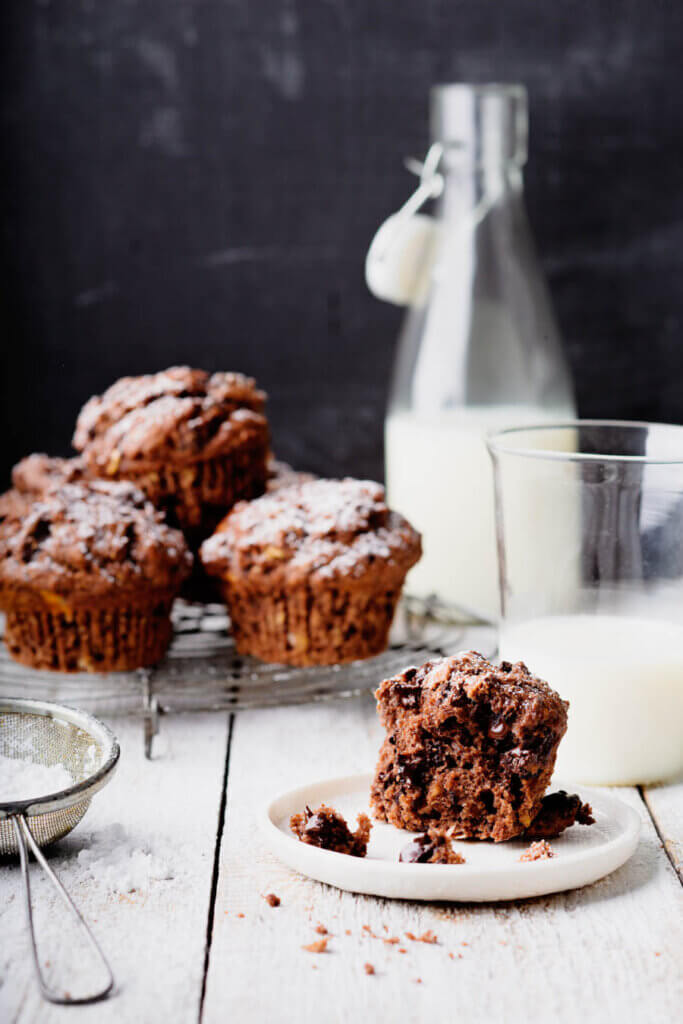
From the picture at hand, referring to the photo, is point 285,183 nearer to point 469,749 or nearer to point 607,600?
point 607,600

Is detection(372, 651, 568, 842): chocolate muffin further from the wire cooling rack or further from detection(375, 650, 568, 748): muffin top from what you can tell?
the wire cooling rack

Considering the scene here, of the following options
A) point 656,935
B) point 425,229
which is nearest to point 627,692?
point 656,935

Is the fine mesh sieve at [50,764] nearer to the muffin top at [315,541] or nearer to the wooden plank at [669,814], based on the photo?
the muffin top at [315,541]

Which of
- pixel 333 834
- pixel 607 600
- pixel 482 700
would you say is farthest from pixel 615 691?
pixel 333 834

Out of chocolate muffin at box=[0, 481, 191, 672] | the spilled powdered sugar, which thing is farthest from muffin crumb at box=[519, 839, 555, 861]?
chocolate muffin at box=[0, 481, 191, 672]

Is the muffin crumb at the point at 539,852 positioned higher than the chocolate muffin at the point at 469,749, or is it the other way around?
the chocolate muffin at the point at 469,749

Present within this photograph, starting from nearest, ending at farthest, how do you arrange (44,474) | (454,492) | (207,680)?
(207,680) < (44,474) < (454,492)

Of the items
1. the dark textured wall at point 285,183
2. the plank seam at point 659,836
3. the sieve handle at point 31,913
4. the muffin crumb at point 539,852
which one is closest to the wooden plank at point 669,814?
the plank seam at point 659,836
